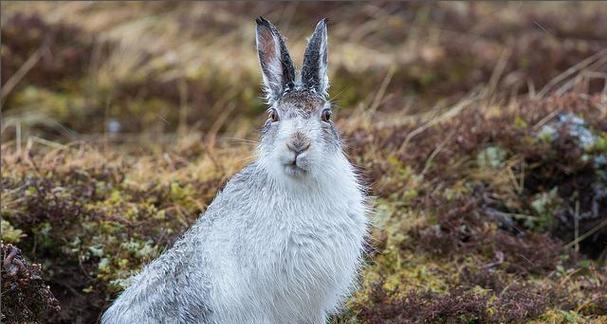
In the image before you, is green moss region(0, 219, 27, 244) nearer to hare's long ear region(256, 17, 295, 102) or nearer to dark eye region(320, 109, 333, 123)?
hare's long ear region(256, 17, 295, 102)

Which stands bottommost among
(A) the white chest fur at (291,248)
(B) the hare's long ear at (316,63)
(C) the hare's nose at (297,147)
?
(A) the white chest fur at (291,248)

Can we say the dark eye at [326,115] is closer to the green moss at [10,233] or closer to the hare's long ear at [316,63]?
the hare's long ear at [316,63]

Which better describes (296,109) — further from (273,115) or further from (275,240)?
(275,240)

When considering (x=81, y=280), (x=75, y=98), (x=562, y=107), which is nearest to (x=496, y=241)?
(x=562, y=107)

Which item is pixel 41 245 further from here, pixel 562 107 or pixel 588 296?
pixel 562 107

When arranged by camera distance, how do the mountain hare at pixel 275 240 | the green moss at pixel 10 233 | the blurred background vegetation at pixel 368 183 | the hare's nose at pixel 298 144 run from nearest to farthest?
the hare's nose at pixel 298 144 < the mountain hare at pixel 275 240 < the blurred background vegetation at pixel 368 183 < the green moss at pixel 10 233

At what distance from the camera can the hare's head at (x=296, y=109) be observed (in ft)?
17.1

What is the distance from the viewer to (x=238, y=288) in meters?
5.53

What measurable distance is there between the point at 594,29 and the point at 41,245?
10701 millimetres

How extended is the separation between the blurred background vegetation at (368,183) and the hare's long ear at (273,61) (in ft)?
2.57

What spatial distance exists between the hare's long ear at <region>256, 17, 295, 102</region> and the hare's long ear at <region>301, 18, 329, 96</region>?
3.5 inches

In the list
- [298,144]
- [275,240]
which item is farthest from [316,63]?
[275,240]

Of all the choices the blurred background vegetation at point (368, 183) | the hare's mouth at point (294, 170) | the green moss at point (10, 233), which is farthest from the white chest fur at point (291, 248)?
the green moss at point (10, 233)

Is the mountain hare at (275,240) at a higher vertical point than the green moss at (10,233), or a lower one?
higher
